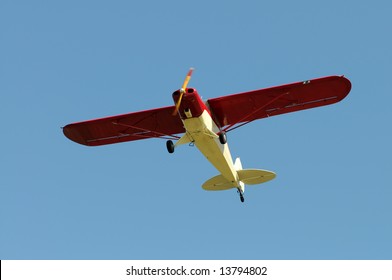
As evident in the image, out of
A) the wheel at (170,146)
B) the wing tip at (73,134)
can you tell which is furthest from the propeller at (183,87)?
the wing tip at (73,134)

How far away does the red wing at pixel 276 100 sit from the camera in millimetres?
25953

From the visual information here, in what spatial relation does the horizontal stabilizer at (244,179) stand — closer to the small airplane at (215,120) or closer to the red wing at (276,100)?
the small airplane at (215,120)

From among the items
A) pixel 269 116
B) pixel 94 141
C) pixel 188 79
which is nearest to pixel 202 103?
pixel 188 79

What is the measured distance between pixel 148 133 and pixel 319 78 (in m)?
6.10

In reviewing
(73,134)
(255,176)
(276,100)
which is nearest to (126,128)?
(73,134)

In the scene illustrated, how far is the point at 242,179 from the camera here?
28156mm

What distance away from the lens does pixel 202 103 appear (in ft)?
81.3

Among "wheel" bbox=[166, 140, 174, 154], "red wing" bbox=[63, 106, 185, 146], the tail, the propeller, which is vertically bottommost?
"wheel" bbox=[166, 140, 174, 154]

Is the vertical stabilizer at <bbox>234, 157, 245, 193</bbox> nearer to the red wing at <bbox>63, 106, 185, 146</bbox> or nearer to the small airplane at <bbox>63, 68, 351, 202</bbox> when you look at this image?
the small airplane at <bbox>63, 68, 351, 202</bbox>

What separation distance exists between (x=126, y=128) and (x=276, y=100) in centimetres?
528

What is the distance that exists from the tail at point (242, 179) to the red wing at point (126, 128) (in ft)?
7.00

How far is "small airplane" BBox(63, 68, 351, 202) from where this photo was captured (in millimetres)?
24781

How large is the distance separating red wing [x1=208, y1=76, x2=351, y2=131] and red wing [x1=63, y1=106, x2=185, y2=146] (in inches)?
65.3

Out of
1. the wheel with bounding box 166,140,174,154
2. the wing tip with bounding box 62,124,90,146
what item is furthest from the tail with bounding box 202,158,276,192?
the wing tip with bounding box 62,124,90,146
